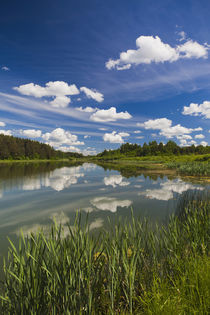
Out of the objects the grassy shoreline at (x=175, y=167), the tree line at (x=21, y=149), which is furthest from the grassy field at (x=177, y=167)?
the tree line at (x=21, y=149)

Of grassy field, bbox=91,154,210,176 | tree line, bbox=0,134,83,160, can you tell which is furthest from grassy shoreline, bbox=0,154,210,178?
tree line, bbox=0,134,83,160

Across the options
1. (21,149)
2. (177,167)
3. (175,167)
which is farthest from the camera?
(21,149)

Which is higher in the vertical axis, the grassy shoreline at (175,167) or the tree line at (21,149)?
the tree line at (21,149)

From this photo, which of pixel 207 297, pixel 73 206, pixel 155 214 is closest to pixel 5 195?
pixel 73 206

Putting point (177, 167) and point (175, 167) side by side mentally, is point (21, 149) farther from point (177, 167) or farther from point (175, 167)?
point (177, 167)

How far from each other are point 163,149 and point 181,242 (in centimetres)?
9955

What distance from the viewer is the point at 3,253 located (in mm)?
5574

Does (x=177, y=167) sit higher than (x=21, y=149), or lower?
lower

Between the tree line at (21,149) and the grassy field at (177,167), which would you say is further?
the tree line at (21,149)

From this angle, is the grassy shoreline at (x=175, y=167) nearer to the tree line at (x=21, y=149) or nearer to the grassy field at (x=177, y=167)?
the grassy field at (x=177, y=167)

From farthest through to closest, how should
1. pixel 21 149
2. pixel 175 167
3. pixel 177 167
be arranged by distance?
pixel 21 149 → pixel 175 167 → pixel 177 167

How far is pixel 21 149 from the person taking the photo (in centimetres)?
10362

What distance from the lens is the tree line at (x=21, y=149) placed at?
90600 mm

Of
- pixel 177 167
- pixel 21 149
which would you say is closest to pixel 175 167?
pixel 177 167
